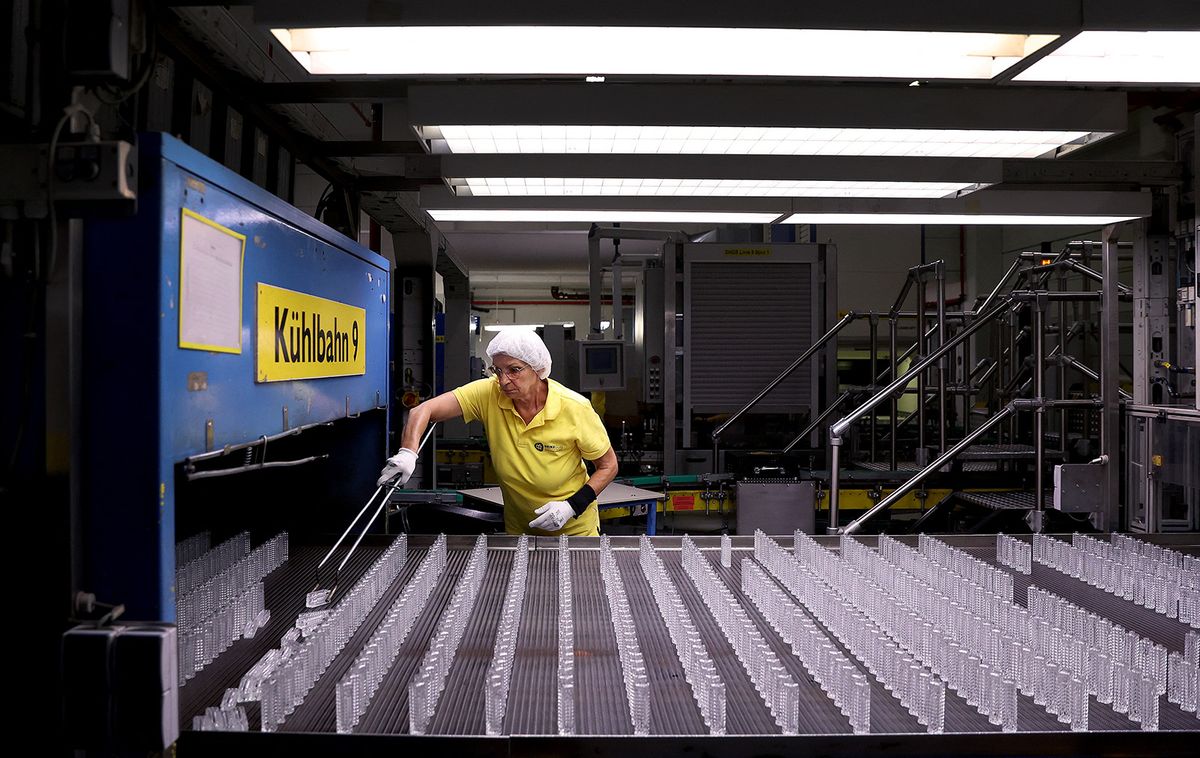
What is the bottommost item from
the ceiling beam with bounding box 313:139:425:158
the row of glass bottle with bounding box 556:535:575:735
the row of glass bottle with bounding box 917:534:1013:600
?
the row of glass bottle with bounding box 556:535:575:735

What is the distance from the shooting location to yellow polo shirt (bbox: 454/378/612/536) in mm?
3451

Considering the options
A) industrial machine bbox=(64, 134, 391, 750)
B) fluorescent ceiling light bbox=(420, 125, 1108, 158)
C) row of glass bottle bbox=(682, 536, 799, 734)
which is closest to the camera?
industrial machine bbox=(64, 134, 391, 750)

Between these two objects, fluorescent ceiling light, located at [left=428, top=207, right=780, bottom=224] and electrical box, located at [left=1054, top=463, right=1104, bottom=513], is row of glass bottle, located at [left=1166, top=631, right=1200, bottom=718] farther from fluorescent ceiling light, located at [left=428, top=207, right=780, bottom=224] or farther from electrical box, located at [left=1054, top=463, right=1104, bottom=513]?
fluorescent ceiling light, located at [left=428, top=207, right=780, bottom=224]

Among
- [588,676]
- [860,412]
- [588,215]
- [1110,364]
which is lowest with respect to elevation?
[588,676]

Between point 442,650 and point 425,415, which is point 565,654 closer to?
point 442,650

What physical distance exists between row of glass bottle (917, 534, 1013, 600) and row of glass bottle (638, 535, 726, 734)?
81 centimetres

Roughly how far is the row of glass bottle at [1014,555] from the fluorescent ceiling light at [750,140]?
1286 millimetres

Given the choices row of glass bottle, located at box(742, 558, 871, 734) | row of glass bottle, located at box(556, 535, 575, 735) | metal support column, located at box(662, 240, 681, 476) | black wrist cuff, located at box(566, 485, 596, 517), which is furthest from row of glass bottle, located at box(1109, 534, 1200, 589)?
metal support column, located at box(662, 240, 681, 476)

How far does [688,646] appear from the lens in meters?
1.64

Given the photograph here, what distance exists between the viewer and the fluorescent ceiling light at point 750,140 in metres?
2.53

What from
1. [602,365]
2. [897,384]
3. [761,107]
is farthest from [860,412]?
[761,107]

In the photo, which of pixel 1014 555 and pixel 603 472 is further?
pixel 603 472

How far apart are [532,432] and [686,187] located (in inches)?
50.9

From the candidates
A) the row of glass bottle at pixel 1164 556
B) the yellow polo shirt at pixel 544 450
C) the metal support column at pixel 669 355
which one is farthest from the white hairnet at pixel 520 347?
the metal support column at pixel 669 355
